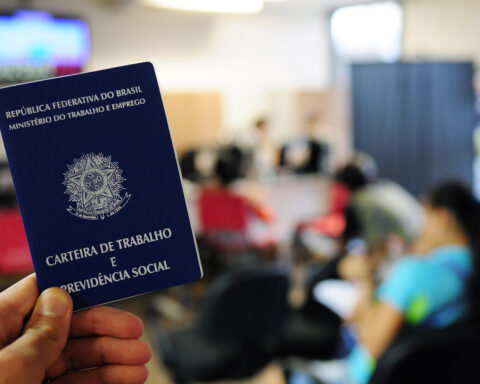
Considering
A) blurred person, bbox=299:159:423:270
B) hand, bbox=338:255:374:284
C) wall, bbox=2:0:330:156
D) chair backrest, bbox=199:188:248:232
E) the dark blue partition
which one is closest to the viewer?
hand, bbox=338:255:374:284

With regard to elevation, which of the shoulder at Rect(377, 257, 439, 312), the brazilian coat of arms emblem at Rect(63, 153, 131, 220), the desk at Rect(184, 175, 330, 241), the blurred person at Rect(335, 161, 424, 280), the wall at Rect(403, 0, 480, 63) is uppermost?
the brazilian coat of arms emblem at Rect(63, 153, 131, 220)

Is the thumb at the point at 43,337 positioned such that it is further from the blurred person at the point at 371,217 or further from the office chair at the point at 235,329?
the blurred person at the point at 371,217

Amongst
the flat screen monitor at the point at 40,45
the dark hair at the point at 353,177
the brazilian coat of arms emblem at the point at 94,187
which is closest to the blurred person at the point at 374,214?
Answer: the dark hair at the point at 353,177

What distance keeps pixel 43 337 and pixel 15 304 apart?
0.28 ft

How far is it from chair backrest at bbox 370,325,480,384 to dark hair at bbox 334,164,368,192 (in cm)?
296

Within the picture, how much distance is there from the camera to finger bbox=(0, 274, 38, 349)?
0.75 m

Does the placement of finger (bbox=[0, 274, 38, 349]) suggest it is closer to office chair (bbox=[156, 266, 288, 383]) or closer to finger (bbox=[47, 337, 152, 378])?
finger (bbox=[47, 337, 152, 378])

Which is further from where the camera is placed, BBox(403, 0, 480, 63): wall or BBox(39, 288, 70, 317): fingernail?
BBox(403, 0, 480, 63): wall

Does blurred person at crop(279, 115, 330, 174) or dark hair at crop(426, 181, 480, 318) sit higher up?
dark hair at crop(426, 181, 480, 318)

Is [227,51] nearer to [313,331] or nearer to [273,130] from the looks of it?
[273,130]

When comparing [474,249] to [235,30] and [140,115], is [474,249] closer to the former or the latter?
[140,115]

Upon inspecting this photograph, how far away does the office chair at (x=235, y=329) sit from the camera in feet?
7.97

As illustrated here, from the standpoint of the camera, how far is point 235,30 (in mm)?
8023

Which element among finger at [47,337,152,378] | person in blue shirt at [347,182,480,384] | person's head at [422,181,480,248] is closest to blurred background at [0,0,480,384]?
person in blue shirt at [347,182,480,384]
